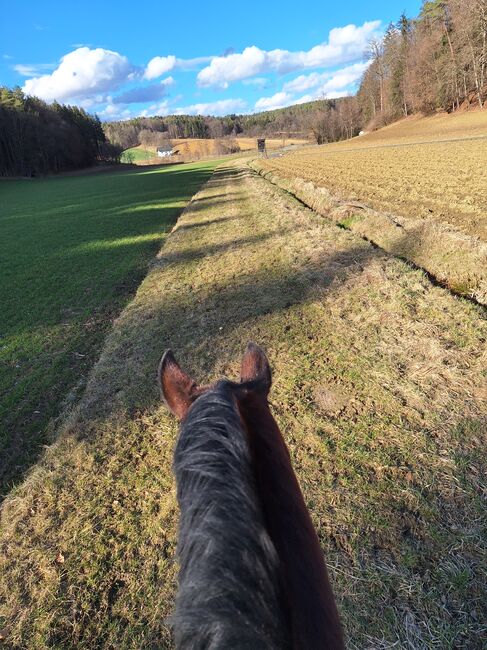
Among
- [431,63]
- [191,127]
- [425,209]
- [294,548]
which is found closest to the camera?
[294,548]

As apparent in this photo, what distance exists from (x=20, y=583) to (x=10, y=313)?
7083mm

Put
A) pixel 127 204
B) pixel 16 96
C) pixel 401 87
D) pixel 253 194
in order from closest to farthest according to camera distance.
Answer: pixel 253 194 < pixel 127 204 < pixel 401 87 < pixel 16 96

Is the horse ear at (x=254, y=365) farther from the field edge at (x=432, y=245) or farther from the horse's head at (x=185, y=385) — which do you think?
the field edge at (x=432, y=245)

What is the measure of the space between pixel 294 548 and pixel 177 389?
703 mm

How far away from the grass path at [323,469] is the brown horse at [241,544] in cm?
103

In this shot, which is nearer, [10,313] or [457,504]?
[457,504]

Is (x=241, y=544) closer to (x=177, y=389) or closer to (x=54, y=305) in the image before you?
(x=177, y=389)

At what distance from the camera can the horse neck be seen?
2.86ft

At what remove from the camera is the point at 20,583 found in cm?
290

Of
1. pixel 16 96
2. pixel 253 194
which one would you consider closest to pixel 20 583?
pixel 253 194

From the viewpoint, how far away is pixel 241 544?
2.52 ft

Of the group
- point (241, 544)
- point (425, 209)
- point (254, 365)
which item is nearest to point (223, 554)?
point (241, 544)

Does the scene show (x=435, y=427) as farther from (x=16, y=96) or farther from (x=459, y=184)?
(x=16, y=96)

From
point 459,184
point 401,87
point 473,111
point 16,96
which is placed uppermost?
point 16,96
